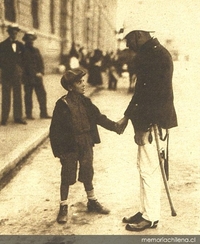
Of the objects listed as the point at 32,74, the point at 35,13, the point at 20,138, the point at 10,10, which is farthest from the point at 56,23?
the point at 20,138

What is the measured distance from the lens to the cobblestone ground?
356 cm

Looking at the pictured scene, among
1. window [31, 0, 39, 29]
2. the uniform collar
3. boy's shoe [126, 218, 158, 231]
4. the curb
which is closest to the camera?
the uniform collar

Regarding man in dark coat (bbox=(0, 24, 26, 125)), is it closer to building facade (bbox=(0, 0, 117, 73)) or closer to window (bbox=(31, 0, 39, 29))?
building facade (bbox=(0, 0, 117, 73))

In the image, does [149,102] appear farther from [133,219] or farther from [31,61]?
[31,61]

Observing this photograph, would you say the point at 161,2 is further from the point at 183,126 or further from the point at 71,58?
the point at 71,58

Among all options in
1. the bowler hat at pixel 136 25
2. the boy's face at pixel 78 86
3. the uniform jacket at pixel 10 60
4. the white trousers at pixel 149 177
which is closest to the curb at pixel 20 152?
the uniform jacket at pixel 10 60

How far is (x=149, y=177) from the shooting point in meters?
3.36

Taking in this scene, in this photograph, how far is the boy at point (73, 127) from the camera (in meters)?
3.55

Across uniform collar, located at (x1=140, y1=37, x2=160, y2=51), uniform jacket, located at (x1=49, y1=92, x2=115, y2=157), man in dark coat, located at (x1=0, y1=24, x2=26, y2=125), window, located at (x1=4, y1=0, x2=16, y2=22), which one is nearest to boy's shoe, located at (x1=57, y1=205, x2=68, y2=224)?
uniform jacket, located at (x1=49, y1=92, x2=115, y2=157)

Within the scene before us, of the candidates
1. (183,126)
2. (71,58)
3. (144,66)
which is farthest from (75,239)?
(71,58)

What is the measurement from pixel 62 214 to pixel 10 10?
6776mm

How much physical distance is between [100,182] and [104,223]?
86cm

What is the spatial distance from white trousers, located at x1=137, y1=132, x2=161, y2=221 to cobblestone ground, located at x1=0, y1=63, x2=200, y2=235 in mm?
181

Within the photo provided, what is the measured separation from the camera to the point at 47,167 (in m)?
4.93
